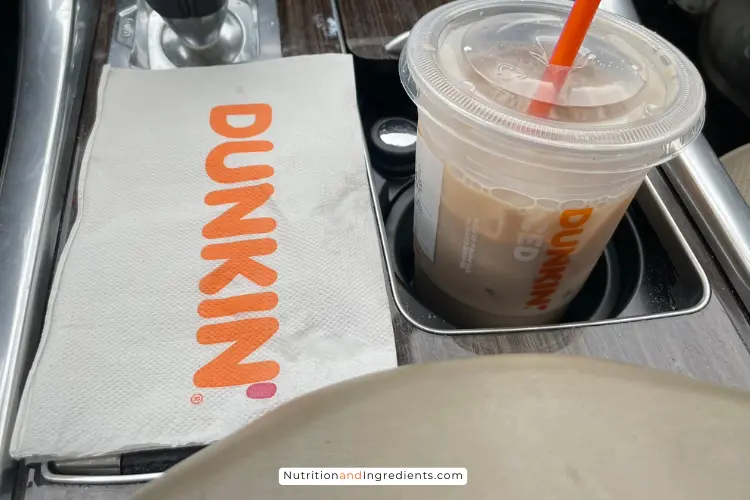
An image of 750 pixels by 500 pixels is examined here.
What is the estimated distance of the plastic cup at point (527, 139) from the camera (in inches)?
12.3

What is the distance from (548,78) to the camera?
340 millimetres

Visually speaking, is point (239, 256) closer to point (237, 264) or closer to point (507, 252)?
point (237, 264)

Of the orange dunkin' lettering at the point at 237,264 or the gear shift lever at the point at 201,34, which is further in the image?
the gear shift lever at the point at 201,34

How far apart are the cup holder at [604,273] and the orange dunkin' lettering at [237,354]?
0.48 ft

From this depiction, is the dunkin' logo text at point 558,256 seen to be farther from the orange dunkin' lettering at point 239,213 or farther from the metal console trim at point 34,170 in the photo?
the metal console trim at point 34,170

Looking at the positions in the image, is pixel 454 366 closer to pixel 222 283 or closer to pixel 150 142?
pixel 222 283

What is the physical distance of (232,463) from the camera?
0.18 metres

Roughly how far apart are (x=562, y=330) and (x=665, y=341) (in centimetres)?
7

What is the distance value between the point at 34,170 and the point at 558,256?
1.30 feet

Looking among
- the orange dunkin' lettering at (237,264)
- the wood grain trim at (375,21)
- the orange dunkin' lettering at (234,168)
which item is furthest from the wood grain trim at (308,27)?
the orange dunkin' lettering at (237,264)

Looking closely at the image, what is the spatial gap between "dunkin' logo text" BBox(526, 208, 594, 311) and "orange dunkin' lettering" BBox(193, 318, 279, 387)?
184mm

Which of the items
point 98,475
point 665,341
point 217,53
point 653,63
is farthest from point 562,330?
point 217,53

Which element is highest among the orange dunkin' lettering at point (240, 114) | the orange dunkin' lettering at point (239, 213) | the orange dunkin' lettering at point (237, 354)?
the orange dunkin' lettering at point (240, 114)

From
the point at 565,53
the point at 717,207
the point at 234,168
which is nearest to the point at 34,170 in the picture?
the point at 234,168
